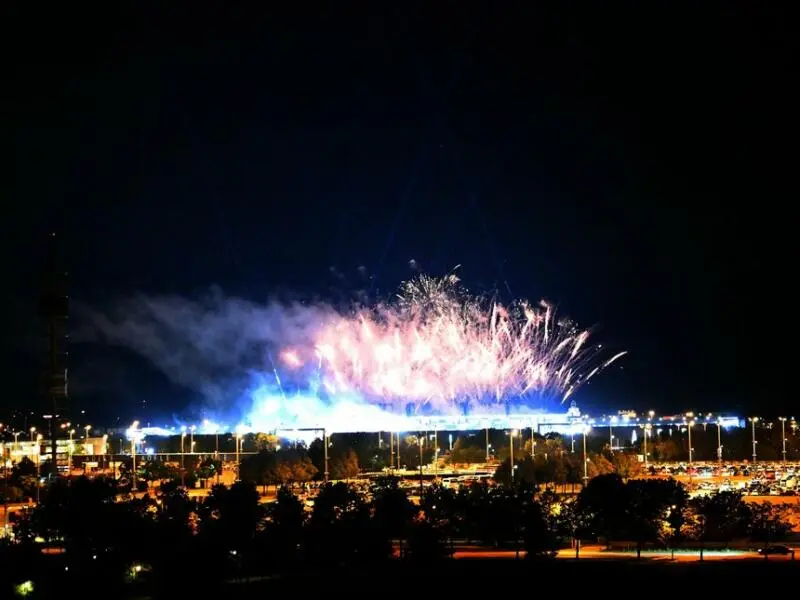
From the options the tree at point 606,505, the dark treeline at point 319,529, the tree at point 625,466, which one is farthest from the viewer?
the tree at point 625,466

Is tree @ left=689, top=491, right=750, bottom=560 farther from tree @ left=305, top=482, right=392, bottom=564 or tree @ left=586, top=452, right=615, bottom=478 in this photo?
tree @ left=586, top=452, right=615, bottom=478

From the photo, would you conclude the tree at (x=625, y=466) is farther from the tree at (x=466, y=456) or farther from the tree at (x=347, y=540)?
the tree at (x=347, y=540)

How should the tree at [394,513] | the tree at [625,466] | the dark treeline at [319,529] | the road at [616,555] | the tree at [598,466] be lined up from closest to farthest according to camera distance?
1. the dark treeline at [319,529]
2. the tree at [394,513]
3. the road at [616,555]
4. the tree at [598,466]
5. the tree at [625,466]

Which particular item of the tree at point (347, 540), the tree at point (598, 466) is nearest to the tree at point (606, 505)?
the tree at point (347, 540)

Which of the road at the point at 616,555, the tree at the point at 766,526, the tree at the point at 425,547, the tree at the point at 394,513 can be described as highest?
the tree at the point at 394,513

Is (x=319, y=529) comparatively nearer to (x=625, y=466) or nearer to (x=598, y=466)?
(x=598, y=466)

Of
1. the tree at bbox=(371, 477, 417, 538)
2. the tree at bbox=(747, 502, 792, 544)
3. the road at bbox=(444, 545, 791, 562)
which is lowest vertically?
the road at bbox=(444, 545, 791, 562)

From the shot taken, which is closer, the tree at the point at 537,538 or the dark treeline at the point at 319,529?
the dark treeline at the point at 319,529

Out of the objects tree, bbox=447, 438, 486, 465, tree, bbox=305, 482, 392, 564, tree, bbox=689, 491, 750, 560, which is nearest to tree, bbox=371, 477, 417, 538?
tree, bbox=305, 482, 392, 564

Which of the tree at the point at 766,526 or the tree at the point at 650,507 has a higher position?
the tree at the point at 650,507
